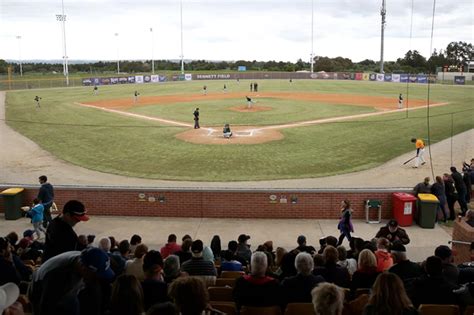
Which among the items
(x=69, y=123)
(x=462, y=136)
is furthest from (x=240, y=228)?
(x=69, y=123)

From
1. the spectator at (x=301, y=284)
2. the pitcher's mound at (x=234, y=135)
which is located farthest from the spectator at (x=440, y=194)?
the pitcher's mound at (x=234, y=135)

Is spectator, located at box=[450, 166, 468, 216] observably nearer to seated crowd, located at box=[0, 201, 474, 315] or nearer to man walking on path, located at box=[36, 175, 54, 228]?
seated crowd, located at box=[0, 201, 474, 315]

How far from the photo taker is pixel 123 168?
2366 cm

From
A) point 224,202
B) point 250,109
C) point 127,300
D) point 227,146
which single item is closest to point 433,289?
point 127,300

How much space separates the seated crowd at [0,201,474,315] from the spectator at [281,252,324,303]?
0.04 feet

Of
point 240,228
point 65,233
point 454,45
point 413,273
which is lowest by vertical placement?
point 240,228

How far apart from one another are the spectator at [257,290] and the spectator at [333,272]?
1219mm

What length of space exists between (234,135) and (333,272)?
80.9ft

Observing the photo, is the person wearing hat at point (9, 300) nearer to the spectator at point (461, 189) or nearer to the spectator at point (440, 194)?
the spectator at point (440, 194)

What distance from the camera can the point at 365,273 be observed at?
7.31m

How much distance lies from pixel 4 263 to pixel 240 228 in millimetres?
8879

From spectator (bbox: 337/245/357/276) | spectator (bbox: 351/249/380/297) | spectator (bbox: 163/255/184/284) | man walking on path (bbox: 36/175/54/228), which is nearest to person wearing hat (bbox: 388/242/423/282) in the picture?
spectator (bbox: 351/249/380/297)

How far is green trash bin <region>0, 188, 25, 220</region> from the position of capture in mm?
16156

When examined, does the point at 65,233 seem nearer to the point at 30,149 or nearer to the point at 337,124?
the point at 30,149
